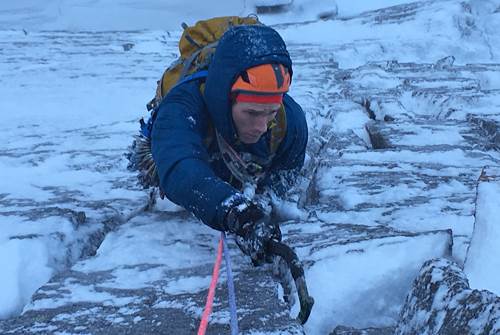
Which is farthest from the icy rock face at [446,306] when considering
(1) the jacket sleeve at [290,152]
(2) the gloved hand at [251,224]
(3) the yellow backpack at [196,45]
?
(3) the yellow backpack at [196,45]

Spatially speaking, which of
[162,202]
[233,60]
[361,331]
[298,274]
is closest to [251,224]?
[298,274]

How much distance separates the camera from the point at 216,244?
207 centimetres

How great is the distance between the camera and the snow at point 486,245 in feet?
5.24

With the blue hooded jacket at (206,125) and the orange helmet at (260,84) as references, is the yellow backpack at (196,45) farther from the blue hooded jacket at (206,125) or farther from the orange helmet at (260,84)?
the orange helmet at (260,84)

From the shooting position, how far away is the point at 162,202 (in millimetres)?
2488

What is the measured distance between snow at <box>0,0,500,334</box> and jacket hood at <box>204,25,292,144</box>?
0.49 m

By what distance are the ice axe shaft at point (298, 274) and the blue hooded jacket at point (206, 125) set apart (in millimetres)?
175

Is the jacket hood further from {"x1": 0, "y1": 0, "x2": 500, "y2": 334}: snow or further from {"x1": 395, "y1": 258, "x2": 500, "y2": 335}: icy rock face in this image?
Answer: {"x1": 395, "y1": 258, "x2": 500, "y2": 335}: icy rock face

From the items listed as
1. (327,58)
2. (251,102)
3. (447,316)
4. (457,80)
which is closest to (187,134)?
(251,102)

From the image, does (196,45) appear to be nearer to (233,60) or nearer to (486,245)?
(233,60)

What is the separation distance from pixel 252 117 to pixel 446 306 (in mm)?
858

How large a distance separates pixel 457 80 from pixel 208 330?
4.76 meters

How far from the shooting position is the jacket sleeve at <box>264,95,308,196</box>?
222 cm

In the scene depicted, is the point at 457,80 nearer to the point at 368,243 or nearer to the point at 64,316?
the point at 368,243
